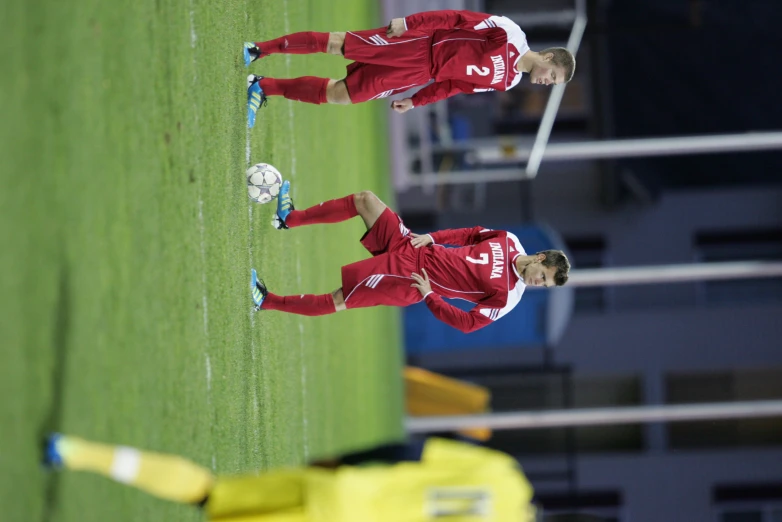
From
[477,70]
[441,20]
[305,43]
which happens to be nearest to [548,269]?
[477,70]

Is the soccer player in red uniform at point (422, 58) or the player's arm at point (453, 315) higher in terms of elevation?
the soccer player in red uniform at point (422, 58)

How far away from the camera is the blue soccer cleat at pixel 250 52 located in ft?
19.4

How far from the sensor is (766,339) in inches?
658

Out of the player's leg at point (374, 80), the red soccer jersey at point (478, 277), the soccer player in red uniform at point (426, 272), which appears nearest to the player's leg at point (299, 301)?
the soccer player in red uniform at point (426, 272)

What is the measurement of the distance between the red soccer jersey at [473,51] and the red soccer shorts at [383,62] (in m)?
0.08

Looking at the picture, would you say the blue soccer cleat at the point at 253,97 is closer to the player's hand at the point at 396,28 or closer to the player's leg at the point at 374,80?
the player's leg at the point at 374,80

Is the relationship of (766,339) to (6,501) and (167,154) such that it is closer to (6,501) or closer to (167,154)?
(167,154)

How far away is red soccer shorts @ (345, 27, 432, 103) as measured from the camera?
18.7 ft

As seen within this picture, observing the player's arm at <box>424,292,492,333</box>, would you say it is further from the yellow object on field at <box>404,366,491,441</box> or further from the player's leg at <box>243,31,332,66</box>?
the yellow object on field at <box>404,366,491,441</box>

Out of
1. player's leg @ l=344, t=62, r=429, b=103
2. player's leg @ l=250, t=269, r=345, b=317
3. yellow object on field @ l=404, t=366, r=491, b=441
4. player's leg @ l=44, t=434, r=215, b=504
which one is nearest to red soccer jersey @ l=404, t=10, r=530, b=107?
player's leg @ l=344, t=62, r=429, b=103

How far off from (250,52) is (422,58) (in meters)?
1.05

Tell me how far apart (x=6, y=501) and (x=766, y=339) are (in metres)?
15.8

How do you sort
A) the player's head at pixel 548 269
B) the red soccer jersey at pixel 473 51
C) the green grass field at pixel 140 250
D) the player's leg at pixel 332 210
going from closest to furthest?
the green grass field at pixel 140 250, the player's head at pixel 548 269, the red soccer jersey at pixel 473 51, the player's leg at pixel 332 210

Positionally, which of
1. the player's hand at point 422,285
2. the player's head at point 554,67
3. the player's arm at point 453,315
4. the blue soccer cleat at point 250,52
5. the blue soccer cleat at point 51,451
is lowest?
the blue soccer cleat at point 51,451
